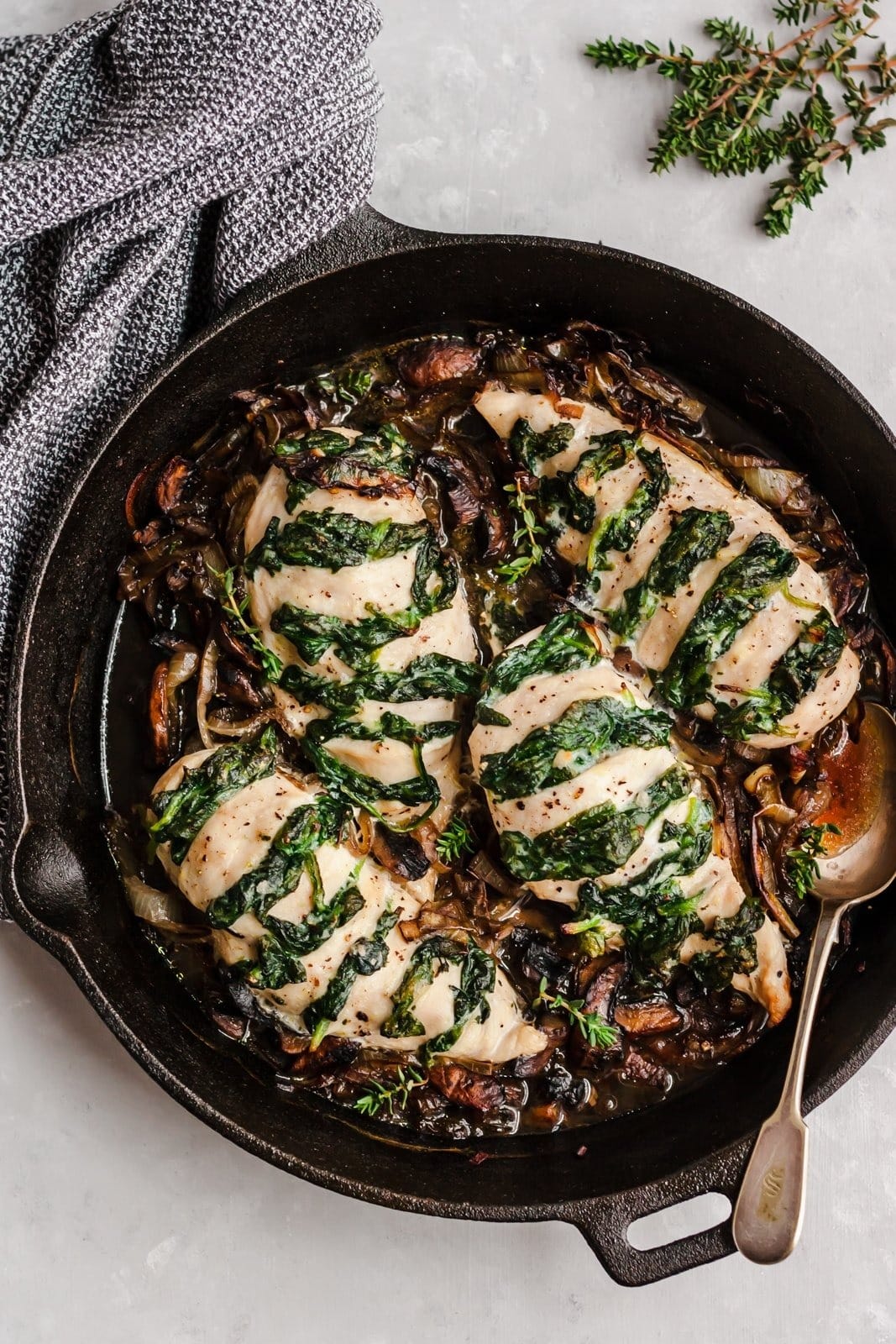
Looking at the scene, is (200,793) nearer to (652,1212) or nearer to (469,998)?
(469,998)

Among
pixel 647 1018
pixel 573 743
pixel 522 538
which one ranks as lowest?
pixel 647 1018

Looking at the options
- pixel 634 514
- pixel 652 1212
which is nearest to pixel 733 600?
pixel 634 514

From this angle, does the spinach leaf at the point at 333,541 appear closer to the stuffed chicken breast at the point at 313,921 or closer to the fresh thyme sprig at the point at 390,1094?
the stuffed chicken breast at the point at 313,921

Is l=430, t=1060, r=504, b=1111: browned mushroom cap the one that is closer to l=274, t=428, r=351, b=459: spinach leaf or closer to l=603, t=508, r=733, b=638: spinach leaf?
l=603, t=508, r=733, b=638: spinach leaf

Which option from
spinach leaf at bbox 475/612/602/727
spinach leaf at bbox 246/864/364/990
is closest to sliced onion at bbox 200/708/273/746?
spinach leaf at bbox 246/864/364/990

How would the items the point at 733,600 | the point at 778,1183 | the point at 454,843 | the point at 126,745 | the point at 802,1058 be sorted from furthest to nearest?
the point at 126,745, the point at 454,843, the point at 733,600, the point at 802,1058, the point at 778,1183

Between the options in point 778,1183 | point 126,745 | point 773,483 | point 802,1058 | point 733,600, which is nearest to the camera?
point 778,1183

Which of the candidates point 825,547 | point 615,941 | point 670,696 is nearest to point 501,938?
point 615,941

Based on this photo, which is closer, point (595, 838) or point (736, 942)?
point (595, 838)
